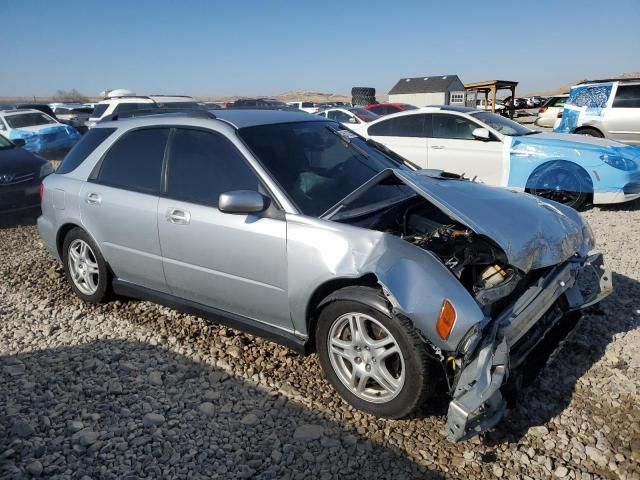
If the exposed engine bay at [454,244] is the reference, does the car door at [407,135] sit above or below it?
above

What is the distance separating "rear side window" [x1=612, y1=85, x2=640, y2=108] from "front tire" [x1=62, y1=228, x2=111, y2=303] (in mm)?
12259

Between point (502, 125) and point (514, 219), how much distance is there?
5.28 metres

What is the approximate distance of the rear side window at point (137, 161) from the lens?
372 cm

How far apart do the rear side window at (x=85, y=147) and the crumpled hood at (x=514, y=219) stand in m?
2.70

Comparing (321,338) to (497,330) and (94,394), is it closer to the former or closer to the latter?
(497,330)

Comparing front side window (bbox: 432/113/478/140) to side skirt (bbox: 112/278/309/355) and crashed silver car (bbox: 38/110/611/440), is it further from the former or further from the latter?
side skirt (bbox: 112/278/309/355)

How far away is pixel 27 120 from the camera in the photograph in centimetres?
1472

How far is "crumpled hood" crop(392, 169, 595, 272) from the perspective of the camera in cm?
275

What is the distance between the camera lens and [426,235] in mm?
3068

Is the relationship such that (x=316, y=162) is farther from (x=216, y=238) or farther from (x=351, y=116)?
(x=351, y=116)

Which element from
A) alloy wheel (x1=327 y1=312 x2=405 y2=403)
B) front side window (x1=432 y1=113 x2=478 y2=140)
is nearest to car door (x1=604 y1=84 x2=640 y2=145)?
front side window (x1=432 y1=113 x2=478 y2=140)

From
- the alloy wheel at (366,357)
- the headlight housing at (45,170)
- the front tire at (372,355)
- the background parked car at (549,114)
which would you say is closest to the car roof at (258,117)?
the front tire at (372,355)

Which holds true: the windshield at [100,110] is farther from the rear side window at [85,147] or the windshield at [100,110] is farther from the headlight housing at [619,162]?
the headlight housing at [619,162]

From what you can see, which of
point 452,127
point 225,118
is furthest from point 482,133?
point 225,118
